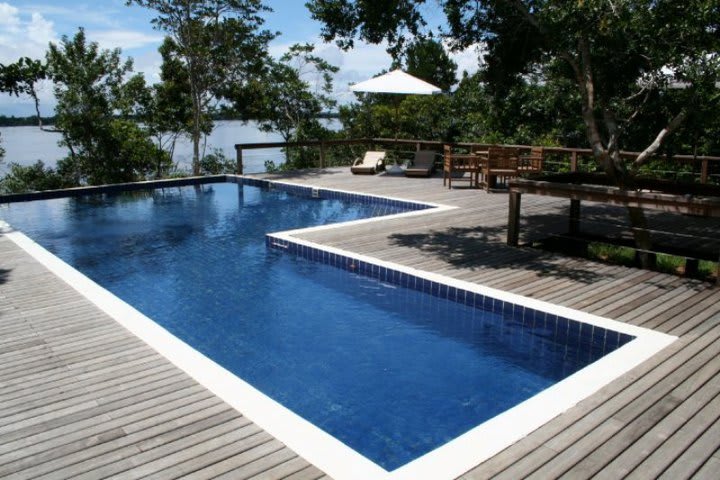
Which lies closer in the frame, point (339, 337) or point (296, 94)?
point (339, 337)

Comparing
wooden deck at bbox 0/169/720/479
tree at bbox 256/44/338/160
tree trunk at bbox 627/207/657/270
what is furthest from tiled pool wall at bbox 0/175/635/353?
tree at bbox 256/44/338/160

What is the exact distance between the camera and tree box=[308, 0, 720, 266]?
17.5ft

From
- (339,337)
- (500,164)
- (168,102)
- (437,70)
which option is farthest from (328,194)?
(437,70)

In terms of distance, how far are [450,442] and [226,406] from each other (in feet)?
4.49

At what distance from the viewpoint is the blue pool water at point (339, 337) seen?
4.17m

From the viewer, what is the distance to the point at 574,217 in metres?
7.68

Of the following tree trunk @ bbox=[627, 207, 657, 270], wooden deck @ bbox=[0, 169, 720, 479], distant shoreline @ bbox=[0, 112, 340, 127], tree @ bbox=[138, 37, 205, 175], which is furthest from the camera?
tree @ bbox=[138, 37, 205, 175]

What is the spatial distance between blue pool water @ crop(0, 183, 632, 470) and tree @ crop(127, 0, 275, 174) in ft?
25.0

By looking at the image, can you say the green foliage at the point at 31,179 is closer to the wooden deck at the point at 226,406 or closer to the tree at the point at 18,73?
the tree at the point at 18,73

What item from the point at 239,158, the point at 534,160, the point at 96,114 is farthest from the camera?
the point at 239,158

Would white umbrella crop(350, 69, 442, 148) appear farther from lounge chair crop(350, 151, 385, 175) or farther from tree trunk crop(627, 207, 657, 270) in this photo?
tree trunk crop(627, 207, 657, 270)

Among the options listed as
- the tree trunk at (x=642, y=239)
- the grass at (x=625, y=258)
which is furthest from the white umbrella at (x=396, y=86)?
the tree trunk at (x=642, y=239)

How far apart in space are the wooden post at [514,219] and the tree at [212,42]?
1084cm

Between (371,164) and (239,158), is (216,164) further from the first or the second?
(371,164)
